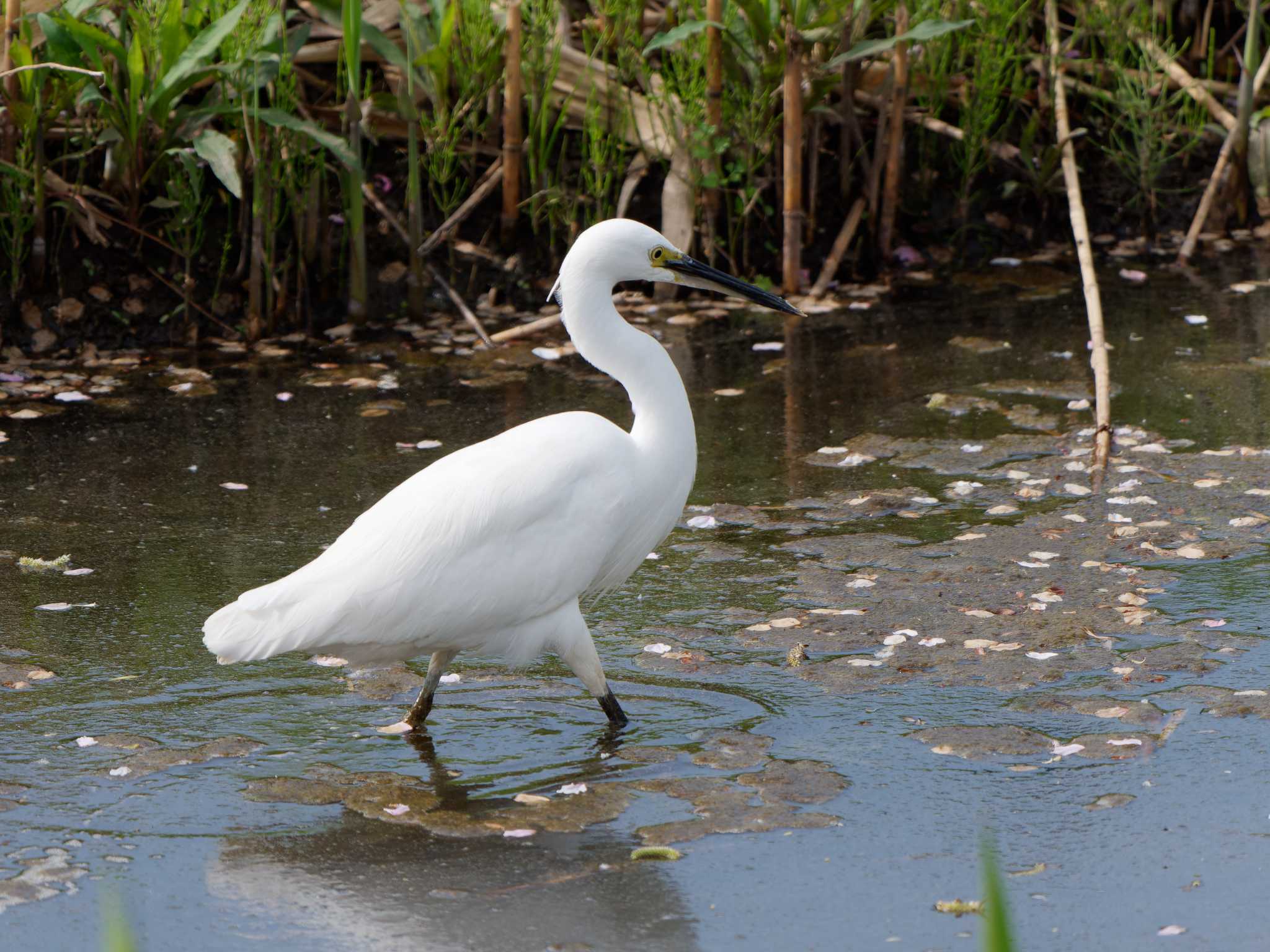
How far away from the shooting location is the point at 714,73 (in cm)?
796

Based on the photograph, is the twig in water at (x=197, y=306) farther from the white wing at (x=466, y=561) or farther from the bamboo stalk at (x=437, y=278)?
the white wing at (x=466, y=561)

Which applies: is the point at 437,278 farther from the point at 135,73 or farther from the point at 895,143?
the point at 895,143

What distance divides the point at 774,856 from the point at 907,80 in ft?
20.2

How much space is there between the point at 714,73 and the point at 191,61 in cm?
257

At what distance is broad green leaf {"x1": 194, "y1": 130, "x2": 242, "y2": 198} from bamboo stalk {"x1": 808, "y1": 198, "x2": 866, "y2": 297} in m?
3.04

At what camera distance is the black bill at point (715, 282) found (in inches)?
175

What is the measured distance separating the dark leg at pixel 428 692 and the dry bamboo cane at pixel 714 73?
4.43 meters

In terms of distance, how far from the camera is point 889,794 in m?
3.65

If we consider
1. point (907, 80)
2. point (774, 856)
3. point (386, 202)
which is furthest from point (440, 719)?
point (907, 80)

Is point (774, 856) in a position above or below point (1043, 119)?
below

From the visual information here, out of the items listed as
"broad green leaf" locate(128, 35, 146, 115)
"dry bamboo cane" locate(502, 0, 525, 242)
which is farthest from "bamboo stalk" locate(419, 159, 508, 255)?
"broad green leaf" locate(128, 35, 146, 115)

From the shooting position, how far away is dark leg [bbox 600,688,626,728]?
4031mm

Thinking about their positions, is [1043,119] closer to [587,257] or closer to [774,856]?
[587,257]

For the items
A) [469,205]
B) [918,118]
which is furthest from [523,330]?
[918,118]
